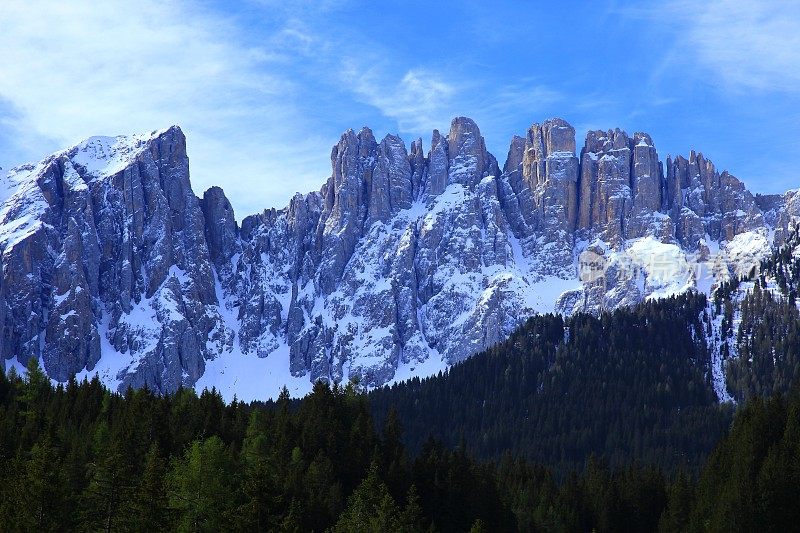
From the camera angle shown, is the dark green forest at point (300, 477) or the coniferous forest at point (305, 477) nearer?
the coniferous forest at point (305, 477)

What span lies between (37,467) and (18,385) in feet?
159

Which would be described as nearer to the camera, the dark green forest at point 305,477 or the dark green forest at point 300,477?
the dark green forest at point 305,477

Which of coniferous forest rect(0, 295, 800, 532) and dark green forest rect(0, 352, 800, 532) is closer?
coniferous forest rect(0, 295, 800, 532)

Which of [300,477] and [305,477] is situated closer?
[300,477]

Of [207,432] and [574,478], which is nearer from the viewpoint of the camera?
[207,432]

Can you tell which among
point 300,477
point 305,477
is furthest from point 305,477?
point 300,477

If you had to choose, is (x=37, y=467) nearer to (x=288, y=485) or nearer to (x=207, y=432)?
(x=288, y=485)

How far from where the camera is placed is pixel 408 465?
300 ft

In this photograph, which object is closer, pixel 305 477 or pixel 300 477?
pixel 300 477

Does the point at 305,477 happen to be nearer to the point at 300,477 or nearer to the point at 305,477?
the point at 305,477

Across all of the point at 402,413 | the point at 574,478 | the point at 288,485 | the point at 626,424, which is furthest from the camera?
the point at 402,413

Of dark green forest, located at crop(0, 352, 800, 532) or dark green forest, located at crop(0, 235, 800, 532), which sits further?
dark green forest, located at crop(0, 352, 800, 532)

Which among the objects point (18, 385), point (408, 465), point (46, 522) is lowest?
→ point (46, 522)

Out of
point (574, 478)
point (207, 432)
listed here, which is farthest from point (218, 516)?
point (574, 478)
